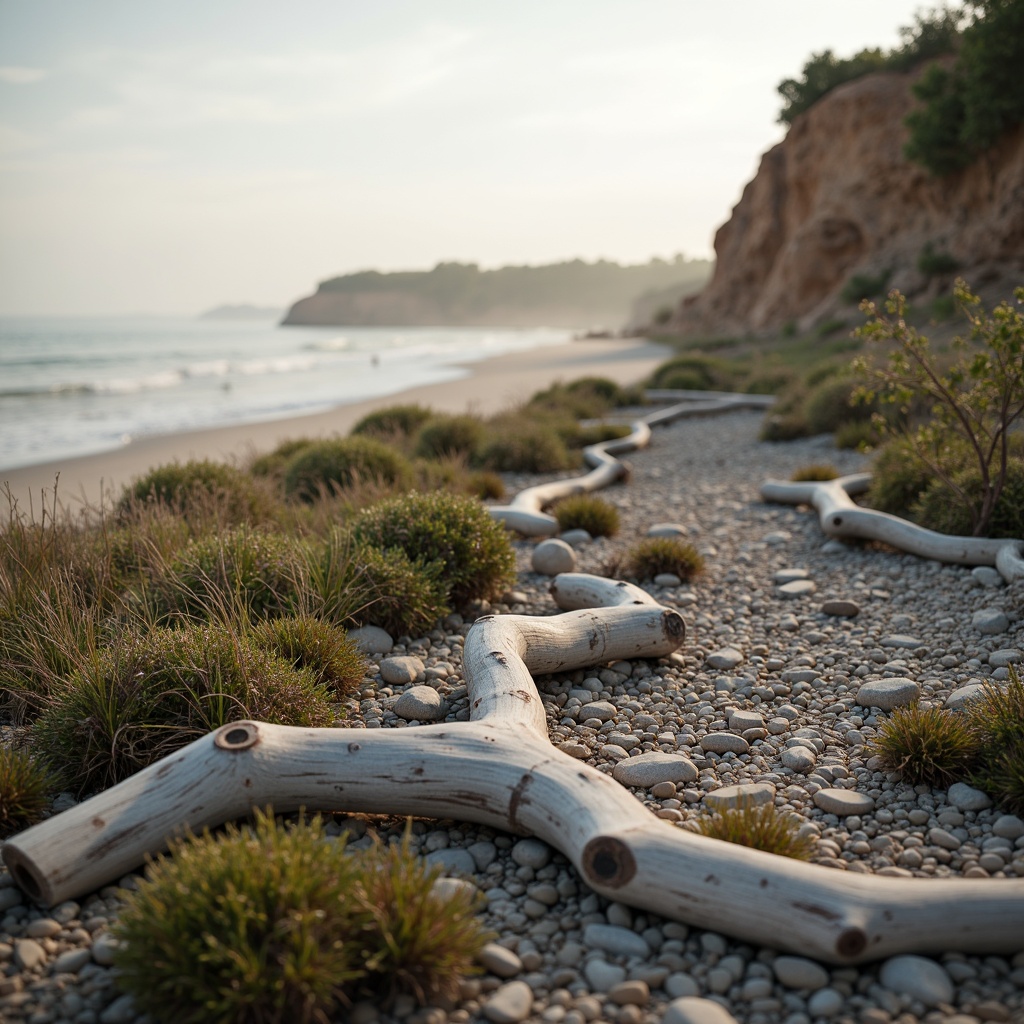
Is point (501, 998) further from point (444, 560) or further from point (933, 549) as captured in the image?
point (933, 549)

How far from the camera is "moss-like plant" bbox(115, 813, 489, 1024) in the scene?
224 cm

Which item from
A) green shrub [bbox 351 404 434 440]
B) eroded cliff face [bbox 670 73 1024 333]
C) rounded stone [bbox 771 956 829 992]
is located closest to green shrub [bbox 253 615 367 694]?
rounded stone [bbox 771 956 829 992]

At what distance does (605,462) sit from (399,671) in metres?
6.54

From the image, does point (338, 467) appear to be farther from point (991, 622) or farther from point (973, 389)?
point (991, 622)

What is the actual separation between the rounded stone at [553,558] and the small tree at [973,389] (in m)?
2.55

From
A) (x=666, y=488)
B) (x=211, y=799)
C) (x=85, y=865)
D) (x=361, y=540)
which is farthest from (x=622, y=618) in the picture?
(x=666, y=488)

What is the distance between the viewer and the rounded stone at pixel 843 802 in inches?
135

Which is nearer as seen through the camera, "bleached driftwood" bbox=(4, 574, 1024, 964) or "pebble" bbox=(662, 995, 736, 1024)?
"pebble" bbox=(662, 995, 736, 1024)

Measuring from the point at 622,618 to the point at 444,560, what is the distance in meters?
1.33

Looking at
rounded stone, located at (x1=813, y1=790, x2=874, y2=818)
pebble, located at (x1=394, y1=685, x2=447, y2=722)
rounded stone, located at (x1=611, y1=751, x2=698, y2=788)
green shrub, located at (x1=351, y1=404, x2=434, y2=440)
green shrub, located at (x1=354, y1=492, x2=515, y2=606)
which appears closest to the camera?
rounded stone, located at (x1=813, y1=790, x2=874, y2=818)

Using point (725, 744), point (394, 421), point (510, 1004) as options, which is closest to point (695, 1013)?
point (510, 1004)

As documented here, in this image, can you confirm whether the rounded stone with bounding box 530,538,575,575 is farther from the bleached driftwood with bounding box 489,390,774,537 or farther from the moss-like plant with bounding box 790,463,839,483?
the moss-like plant with bounding box 790,463,839,483

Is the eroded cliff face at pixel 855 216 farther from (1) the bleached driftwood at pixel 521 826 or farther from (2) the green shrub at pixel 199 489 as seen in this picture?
(1) the bleached driftwood at pixel 521 826

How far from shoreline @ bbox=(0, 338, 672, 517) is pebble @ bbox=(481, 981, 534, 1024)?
3573mm
